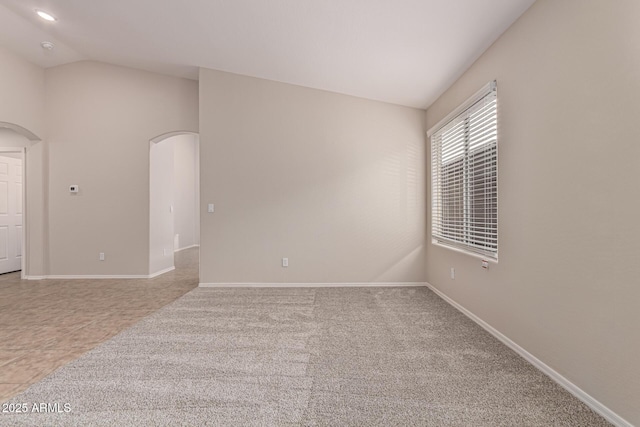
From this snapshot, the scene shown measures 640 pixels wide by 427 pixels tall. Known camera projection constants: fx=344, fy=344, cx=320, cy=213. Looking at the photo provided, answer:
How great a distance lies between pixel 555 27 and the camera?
2145mm

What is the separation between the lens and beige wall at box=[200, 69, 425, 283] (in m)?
4.84

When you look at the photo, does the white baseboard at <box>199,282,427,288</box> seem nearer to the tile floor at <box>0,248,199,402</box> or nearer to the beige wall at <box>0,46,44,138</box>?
the tile floor at <box>0,248,199,402</box>

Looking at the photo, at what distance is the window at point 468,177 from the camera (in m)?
3.02

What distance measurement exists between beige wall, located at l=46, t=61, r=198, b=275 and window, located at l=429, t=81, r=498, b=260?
12.8 feet

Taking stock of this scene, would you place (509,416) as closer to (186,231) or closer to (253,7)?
(253,7)

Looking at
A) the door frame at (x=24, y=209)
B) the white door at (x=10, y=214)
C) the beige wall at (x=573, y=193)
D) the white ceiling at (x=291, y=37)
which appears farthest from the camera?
the white door at (x=10, y=214)

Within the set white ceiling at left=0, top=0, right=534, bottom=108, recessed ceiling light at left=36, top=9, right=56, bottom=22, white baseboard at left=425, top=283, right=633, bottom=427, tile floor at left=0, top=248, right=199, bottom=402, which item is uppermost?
recessed ceiling light at left=36, top=9, right=56, bottom=22

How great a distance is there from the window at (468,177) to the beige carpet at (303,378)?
90 centimetres

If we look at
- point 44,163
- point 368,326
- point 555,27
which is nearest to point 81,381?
point 368,326

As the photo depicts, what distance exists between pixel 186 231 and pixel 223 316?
23.2 ft

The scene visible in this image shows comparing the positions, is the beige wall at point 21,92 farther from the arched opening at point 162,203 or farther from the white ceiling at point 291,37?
the arched opening at point 162,203

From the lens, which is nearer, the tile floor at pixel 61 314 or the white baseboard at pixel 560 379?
the white baseboard at pixel 560 379

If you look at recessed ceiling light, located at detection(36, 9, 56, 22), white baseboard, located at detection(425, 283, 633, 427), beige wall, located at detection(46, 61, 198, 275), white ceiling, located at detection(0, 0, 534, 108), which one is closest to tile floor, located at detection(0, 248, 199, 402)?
beige wall, located at detection(46, 61, 198, 275)

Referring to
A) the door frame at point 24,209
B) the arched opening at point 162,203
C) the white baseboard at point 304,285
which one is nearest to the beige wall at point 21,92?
the door frame at point 24,209
